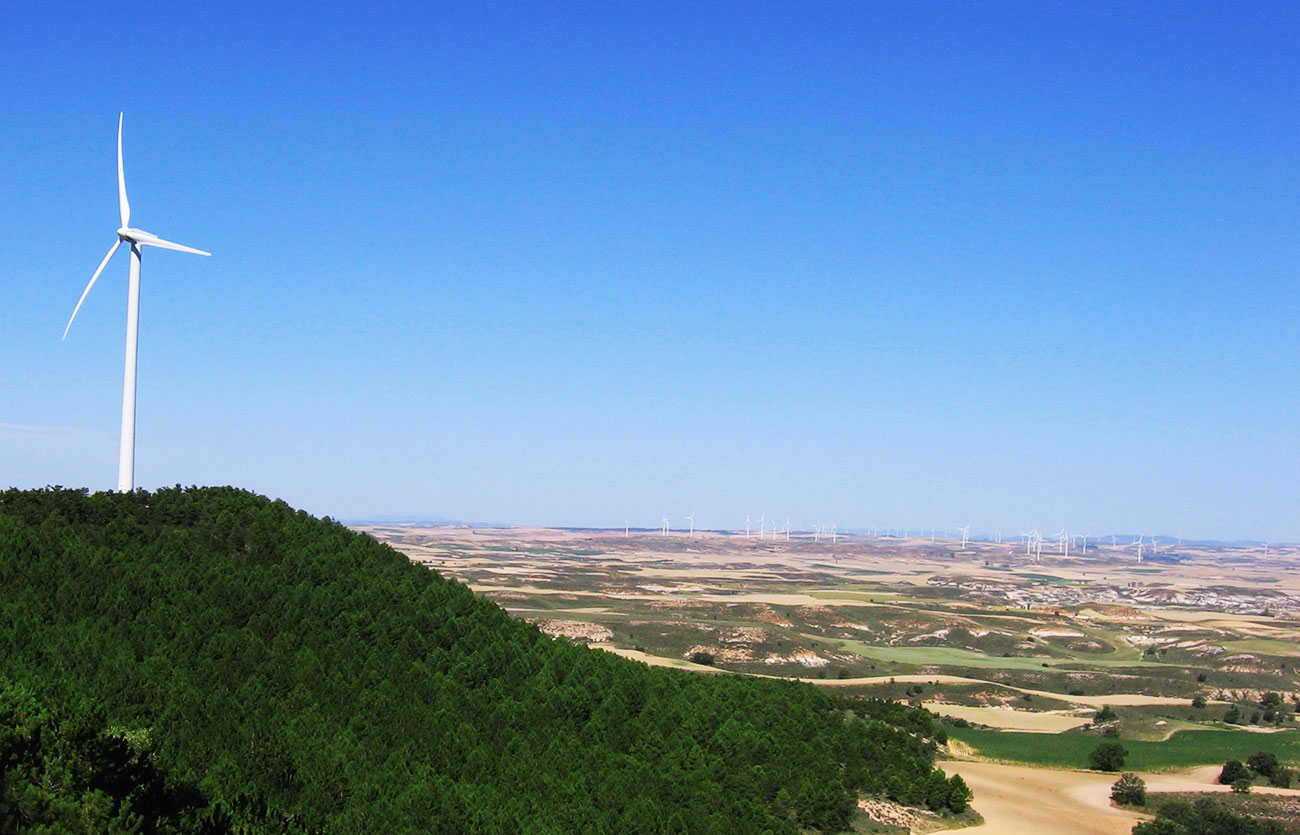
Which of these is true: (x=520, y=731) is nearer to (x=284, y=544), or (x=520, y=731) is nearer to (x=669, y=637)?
(x=284, y=544)

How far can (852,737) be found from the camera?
58000 mm

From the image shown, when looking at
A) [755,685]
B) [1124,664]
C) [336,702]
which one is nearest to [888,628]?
[1124,664]

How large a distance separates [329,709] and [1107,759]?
51376 millimetres

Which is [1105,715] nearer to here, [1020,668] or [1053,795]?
[1053,795]

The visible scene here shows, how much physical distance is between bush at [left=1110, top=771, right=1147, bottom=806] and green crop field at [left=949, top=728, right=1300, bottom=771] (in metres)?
11.8

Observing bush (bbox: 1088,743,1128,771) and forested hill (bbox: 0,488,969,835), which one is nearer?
forested hill (bbox: 0,488,969,835)

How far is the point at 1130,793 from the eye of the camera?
57594 mm

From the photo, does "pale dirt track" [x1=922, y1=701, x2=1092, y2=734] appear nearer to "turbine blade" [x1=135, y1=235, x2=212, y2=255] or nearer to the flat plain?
the flat plain

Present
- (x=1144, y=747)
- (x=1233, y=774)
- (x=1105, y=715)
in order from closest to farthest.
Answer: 1. (x=1233, y=774)
2. (x=1144, y=747)
3. (x=1105, y=715)

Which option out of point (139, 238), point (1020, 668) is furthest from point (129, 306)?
point (1020, 668)

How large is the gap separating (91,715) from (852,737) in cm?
4201

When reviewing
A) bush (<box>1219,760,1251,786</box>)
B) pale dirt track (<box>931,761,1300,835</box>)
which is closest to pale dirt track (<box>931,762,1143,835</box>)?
pale dirt track (<box>931,761,1300,835</box>)

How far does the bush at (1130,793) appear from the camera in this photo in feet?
188

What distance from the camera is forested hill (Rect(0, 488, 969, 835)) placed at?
94.0 ft
